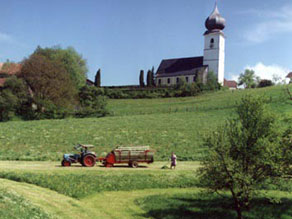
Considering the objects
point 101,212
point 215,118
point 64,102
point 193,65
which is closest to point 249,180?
point 101,212

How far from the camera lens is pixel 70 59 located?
303 ft

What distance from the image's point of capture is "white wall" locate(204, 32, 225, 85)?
12644 cm

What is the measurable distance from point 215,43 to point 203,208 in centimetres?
11572

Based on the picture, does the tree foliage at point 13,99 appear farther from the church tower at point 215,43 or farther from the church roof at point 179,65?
the church tower at point 215,43

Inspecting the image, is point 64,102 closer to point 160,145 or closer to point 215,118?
point 215,118

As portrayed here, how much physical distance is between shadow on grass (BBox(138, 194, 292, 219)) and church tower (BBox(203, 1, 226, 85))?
108876 millimetres

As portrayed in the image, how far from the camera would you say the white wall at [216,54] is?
4978 inches

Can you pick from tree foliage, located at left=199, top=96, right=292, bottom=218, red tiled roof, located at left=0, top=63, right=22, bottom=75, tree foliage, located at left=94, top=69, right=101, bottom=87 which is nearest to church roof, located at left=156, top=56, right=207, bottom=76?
tree foliage, located at left=94, top=69, right=101, bottom=87

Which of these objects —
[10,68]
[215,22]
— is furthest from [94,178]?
[215,22]

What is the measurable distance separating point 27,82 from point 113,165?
2038 inches

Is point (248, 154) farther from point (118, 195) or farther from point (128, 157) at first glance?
point (128, 157)

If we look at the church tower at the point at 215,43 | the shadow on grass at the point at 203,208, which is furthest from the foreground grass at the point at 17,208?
the church tower at the point at 215,43

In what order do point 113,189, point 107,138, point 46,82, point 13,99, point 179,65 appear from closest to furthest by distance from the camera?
point 113,189
point 107,138
point 13,99
point 46,82
point 179,65

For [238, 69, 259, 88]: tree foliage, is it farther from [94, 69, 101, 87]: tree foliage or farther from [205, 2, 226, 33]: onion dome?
[94, 69, 101, 87]: tree foliage
